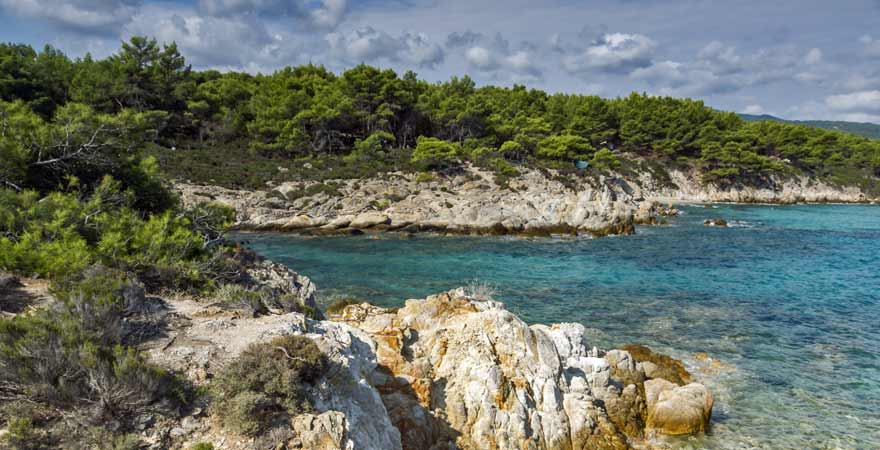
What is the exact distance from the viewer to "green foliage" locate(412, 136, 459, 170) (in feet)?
181

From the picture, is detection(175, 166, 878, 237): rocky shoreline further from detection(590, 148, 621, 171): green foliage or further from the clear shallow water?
detection(590, 148, 621, 171): green foliage

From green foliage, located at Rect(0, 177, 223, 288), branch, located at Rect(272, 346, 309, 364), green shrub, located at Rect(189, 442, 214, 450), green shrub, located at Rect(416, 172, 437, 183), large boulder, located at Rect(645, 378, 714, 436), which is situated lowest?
large boulder, located at Rect(645, 378, 714, 436)

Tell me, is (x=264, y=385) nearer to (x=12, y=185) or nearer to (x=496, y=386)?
(x=496, y=386)

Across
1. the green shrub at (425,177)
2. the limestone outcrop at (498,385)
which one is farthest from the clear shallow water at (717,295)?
the green shrub at (425,177)

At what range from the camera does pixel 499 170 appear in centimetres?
5681

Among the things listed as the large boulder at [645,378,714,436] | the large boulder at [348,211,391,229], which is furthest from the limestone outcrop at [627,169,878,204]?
the large boulder at [645,378,714,436]

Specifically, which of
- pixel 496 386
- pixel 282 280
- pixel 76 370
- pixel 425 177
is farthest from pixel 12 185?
pixel 425 177

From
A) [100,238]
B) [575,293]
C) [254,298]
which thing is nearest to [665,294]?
[575,293]

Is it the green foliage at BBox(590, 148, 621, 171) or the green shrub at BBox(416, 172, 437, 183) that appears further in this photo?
the green foliage at BBox(590, 148, 621, 171)

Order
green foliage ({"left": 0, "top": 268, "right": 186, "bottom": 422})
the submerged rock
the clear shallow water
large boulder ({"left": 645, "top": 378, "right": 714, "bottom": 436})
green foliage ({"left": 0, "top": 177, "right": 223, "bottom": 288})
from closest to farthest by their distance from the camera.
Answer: green foliage ({"left": 0, "top": 268, "right": 186, "bottom": 422})
green foliage ({"left": 0, "top": 177, "right": 223, "bottom": 288})
large boulder ({"left": 645, "top": 378, "right": 714, "bottom": 436})
the clear shallow water
the submerged rock

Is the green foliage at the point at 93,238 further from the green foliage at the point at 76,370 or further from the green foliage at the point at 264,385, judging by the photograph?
the green foliage at the point at 264,385

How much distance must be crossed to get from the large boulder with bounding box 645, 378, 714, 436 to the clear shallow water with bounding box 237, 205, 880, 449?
353 millimetres

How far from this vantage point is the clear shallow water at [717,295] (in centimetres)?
1154

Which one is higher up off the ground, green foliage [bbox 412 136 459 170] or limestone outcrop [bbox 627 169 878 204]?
green foliage [bbox 412 136 459 170]
